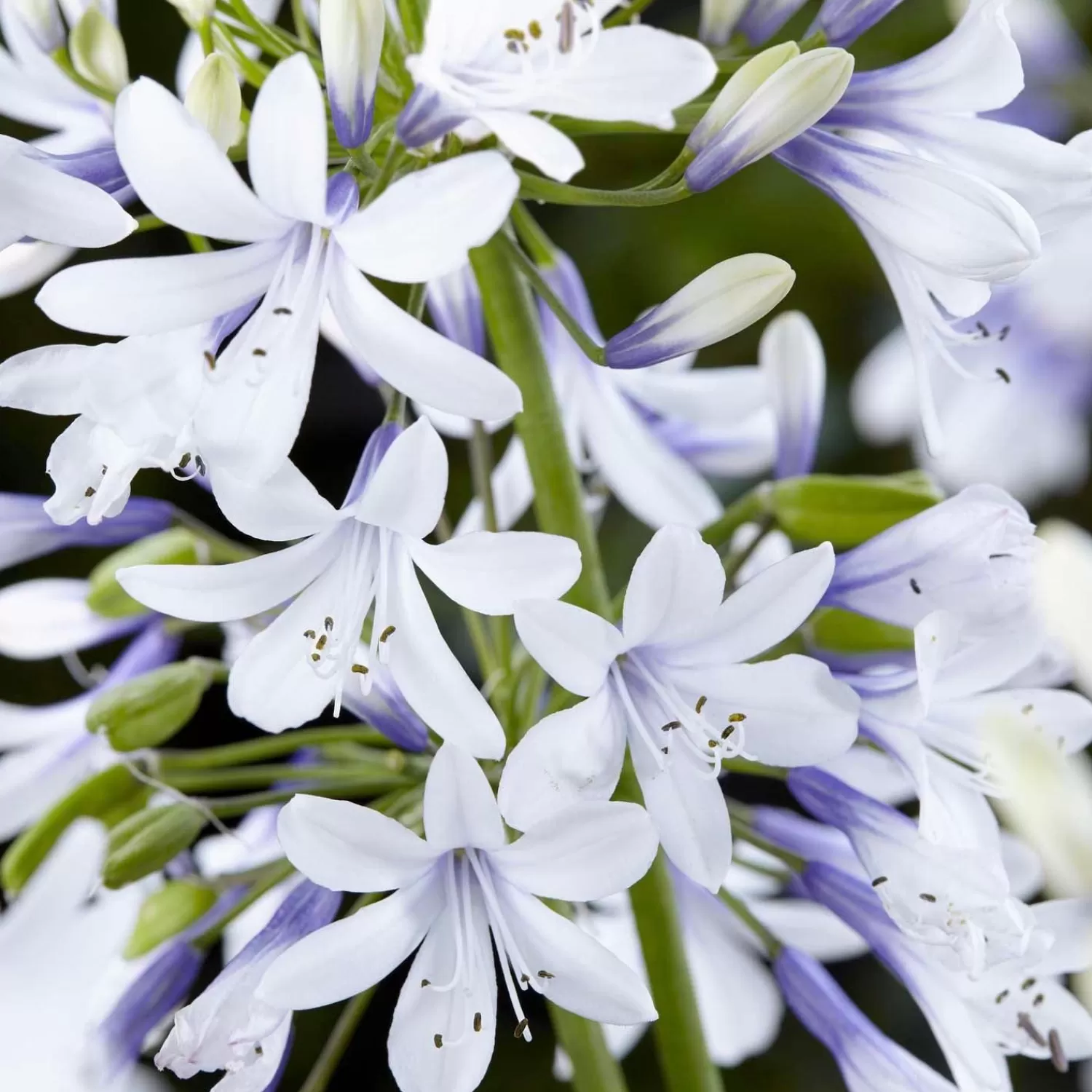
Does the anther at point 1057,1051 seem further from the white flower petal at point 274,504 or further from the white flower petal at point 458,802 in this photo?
the white flower petal at point 274,504

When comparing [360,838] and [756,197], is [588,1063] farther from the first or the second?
[756,197]

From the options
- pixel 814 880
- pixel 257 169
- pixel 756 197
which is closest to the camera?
pixel 257 169

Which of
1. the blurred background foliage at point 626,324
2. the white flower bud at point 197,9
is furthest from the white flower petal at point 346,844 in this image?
the blurred background foliage at point 626,324

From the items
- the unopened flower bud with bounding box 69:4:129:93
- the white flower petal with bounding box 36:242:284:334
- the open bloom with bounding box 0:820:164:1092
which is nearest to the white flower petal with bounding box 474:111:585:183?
the white flower petal with bounding box 36:242:284:334

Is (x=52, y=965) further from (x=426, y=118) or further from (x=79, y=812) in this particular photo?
(x=426, y=118)

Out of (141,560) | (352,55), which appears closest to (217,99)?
(352,55)

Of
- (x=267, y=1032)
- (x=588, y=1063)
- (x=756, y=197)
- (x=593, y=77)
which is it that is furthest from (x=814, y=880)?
(x=756, y=197)

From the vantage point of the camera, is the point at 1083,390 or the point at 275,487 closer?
the point at 275,487

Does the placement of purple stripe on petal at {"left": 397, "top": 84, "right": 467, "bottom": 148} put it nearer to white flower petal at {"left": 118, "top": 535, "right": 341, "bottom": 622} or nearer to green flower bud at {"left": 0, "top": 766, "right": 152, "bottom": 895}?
white flower petal at {"left": 118, "top": 535, "right": 341, "bottom": 622}
